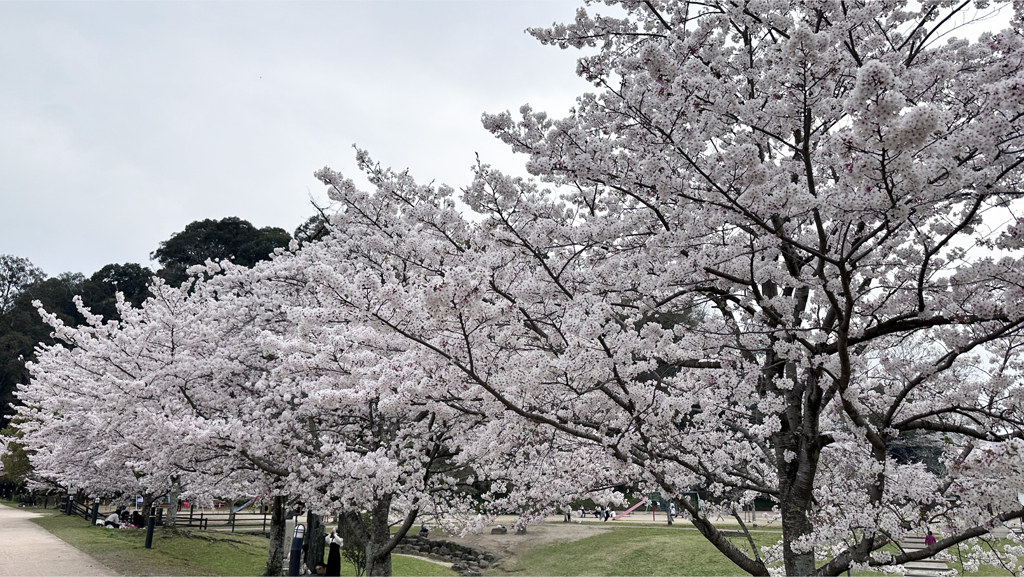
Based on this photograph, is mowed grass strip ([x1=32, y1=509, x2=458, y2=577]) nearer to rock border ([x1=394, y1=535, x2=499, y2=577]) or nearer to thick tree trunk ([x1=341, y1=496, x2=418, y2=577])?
rock border ([x1=394, y1=535, x2=499, y2=577])

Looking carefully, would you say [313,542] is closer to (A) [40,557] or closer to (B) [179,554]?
(B) [179,554]

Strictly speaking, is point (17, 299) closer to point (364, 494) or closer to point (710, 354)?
point (364, 494)

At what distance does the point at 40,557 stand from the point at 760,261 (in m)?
15.6

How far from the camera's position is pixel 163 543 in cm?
1573

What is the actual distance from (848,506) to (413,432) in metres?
5.67

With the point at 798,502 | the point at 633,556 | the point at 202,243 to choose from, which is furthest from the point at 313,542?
the point at 202,243

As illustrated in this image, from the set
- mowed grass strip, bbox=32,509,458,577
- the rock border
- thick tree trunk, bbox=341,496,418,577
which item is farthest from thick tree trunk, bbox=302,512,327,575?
the rock border

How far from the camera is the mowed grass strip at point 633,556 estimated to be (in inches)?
555

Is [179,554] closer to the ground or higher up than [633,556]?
higher up

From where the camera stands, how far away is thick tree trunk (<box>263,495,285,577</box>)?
38.4 feet

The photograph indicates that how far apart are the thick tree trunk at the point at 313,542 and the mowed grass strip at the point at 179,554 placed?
0.84 meters

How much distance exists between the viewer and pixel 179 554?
14.2m

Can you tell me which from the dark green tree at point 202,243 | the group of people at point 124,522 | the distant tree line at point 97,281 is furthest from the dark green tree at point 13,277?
the group of people at point 124,522

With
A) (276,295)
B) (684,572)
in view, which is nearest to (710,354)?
(276,295)
